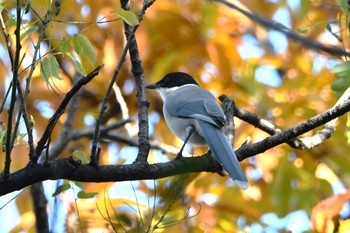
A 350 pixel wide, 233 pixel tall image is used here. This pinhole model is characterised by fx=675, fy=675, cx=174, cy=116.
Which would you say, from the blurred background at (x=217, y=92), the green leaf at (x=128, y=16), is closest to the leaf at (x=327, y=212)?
the blurred background at (x=217, y=92)

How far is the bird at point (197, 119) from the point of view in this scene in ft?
10.7

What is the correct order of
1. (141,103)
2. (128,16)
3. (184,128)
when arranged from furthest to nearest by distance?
(184,128)
(141,103)
(128,16)

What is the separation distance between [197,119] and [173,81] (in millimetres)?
1339

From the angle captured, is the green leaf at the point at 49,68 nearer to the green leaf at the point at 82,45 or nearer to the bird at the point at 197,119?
the green leaf at the point at 82,45

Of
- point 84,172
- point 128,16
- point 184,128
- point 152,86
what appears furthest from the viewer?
point 152,86

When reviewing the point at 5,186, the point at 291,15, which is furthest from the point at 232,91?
the point at 5,186

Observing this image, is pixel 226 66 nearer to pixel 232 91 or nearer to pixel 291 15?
pixel 232 91

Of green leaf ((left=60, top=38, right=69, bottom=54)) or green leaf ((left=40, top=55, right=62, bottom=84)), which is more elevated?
green leaf ((left=60, top=38, right=69, bottom=54))

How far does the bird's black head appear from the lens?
18.3 ft

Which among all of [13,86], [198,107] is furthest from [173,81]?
[13,86]

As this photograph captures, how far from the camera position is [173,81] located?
5598mm

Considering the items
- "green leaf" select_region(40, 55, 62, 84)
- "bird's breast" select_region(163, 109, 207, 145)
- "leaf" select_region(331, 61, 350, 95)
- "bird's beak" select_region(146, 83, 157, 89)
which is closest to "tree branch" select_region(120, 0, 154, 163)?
"green leaf" select_region(40, 55, 62, 84)

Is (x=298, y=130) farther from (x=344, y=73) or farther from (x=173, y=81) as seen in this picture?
(x=173, y=81)

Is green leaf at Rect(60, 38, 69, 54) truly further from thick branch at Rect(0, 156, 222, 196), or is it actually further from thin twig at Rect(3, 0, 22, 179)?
thick branch at Rect(0, 156, 222, 196)
